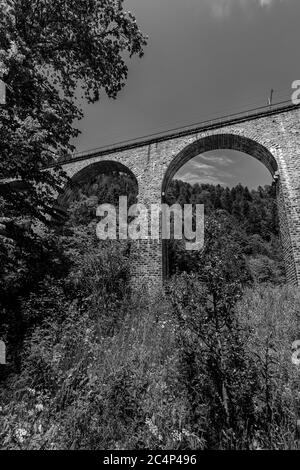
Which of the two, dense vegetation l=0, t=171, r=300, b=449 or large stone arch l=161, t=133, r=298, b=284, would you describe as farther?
large stone arch l=161, t=133, r=298, b=284

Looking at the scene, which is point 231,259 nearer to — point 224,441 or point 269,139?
point 224,441

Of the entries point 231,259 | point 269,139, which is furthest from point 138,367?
point 269,139

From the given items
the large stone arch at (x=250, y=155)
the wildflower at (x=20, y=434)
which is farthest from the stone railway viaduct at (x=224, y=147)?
the wildflower at (x=20, y=434)

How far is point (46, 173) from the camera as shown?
13.4 ft

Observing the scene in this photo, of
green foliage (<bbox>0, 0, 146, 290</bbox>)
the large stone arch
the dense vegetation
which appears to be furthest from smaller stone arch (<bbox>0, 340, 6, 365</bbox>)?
the large stone arch

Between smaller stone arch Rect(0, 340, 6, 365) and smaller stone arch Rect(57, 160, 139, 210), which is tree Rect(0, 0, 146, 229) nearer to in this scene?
smaller stone arch Rect(0, 340, 6, 365)

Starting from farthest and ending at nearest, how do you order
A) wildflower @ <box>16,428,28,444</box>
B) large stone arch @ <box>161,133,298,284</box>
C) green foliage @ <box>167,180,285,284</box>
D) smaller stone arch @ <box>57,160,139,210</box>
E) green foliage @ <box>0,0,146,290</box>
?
green foliage @ <box>167,180,285,284</box> → smaller stone arch @ <box>57,160,139,210</box> → large stone arch @ <box>161,133,298,284</box> → green foliage @ <box>0,0,146,290</box> → wildflower @ <box>16,428,28,444</box>

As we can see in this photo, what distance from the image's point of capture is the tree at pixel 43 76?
3.74 meters

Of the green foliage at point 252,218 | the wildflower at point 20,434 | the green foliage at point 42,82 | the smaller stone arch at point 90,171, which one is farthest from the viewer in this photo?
the green foliage at point 252,218

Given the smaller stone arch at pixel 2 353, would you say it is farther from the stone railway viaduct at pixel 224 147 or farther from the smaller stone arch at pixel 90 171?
the smaller stone arch at pixel 90 171

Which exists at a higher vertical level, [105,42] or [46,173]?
[105,42]

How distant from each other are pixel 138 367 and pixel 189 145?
976cm

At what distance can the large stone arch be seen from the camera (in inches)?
368

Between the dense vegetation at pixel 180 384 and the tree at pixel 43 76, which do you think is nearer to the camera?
the dense vegetation at pixel 180 384
